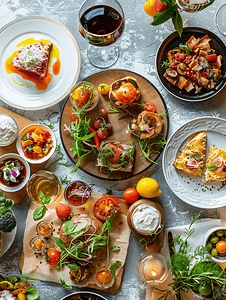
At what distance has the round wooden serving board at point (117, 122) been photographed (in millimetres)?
2629

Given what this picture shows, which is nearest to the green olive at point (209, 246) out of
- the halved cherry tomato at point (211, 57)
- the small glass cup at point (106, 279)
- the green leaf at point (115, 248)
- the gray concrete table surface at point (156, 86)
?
the gray concrete table surface at point (156, 86)

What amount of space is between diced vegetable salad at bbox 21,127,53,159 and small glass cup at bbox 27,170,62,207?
0.19 metres

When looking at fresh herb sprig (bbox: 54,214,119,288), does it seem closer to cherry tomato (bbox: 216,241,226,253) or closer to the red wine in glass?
cherry tomato (bbox: 216,241,226,253)

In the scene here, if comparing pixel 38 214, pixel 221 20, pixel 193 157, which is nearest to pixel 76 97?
pixel 38 214

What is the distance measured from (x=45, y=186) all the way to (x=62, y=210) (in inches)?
11.7

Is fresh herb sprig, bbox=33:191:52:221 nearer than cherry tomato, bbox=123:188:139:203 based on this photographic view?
Yes

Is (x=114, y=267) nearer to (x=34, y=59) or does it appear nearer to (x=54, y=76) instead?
(x=54, y=76)

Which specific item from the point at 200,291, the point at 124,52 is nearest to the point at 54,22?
the point at 124,52

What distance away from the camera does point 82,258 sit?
8.36 ft

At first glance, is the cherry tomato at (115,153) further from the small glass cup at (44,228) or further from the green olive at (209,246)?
the green olive at (209,246)

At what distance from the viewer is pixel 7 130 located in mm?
2557

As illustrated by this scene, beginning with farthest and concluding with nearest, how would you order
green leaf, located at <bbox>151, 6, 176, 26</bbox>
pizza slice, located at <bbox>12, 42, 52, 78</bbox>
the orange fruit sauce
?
the orange fruit sauce → pizza slice, located at <bbox>12, 42, 52, 78</bbox> → green leaf, located at <bbox>151, 6, 176, 26</bbox>

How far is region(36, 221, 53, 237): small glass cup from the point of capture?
2.64m

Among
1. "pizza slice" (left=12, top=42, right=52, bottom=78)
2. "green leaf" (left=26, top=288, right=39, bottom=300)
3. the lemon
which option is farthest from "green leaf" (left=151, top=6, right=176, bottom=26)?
"green leaf" (left=26, top=288, right=39, bottom=300)
